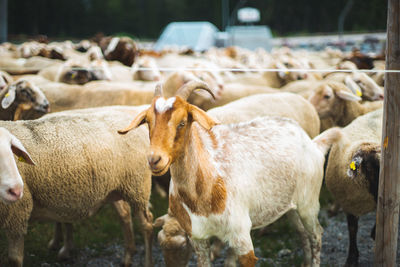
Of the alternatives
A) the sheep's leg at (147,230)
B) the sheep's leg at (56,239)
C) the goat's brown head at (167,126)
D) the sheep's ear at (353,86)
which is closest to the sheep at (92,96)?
the sheep's leg at (56,239)

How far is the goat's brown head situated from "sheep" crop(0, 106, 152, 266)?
47.8 inches

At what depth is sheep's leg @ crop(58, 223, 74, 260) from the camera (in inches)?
186

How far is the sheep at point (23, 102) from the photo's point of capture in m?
5.50

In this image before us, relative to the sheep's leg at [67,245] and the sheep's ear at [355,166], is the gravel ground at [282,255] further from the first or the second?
the sheep's ear at [355,166]

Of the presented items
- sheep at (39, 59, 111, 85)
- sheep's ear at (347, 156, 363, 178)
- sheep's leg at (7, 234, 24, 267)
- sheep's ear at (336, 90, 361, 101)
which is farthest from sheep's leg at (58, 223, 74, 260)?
sheep's ear at (336, 90, 361, 101)

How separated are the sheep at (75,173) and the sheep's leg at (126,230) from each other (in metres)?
0.20

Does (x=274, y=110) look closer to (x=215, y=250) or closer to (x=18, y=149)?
(x=215, y=250)

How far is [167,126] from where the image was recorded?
272 centimetres

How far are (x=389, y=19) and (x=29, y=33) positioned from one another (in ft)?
183

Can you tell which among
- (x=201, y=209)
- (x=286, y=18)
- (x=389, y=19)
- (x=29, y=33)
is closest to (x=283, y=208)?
(x=201, y=209)

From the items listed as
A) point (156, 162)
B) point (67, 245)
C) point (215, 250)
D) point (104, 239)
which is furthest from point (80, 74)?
point (156, 162)

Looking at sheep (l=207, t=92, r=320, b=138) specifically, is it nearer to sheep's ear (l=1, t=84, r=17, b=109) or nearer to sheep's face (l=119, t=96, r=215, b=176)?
sheep's ear (l=1, t=84, r=17, b=109)

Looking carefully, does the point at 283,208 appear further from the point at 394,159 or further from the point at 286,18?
the point at 286,18

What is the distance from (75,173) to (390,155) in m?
2.52
